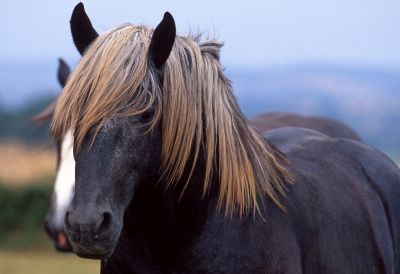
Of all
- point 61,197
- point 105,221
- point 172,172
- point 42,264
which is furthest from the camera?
point 42,264

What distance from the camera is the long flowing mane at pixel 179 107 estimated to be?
3750 millimetres

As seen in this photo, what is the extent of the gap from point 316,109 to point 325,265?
2393 cm

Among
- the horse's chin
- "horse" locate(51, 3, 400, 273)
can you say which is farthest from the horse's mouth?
the horse's chin

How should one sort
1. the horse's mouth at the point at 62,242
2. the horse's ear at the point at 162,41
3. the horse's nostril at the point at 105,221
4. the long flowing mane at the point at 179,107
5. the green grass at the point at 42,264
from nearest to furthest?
the horse's nostril at the point at 105,221 < the long flowing mane at the point at 179,107 < the horse's ear at the point at 162,41 < the horse's mouth at the point at 62,242 < the green grass at the point at 42,264

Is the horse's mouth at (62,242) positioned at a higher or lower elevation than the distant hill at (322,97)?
higher

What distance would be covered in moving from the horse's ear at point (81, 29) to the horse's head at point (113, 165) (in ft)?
0.73

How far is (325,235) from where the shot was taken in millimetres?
4504

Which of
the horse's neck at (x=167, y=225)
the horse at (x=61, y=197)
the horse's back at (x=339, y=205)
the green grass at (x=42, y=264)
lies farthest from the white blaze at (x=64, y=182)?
the green grass at (x=42, y=264)

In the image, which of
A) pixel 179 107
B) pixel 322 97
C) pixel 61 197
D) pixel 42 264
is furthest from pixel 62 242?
pixel 322 97

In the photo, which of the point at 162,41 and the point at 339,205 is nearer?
the point at 162,41

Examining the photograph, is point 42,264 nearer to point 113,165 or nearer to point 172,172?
point 172,172

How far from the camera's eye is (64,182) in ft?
20.4

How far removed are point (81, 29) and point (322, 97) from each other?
83.7 ft

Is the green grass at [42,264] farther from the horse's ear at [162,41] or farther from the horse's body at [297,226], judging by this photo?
the horse's ear at [162,41]
